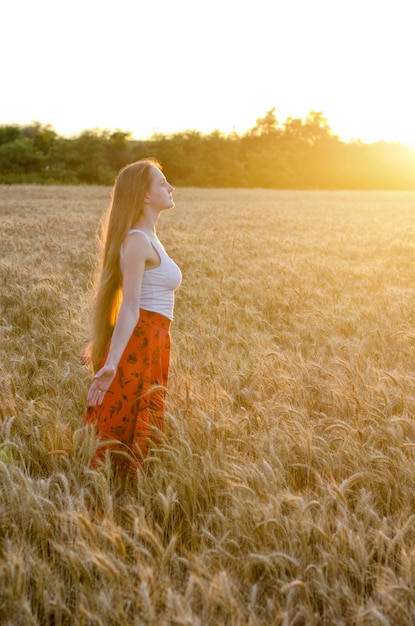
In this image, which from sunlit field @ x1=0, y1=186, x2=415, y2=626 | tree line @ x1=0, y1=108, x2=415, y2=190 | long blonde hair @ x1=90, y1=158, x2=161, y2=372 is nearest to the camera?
sunlit field @ x1=0, y1=186, x2=415, y2=626

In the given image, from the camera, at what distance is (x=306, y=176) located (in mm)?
60562

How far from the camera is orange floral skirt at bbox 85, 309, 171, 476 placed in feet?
9.29

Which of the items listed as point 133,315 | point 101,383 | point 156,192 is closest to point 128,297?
point 133,315

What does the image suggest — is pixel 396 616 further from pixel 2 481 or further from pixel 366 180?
pixel 366 180

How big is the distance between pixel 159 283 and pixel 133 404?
1.97ft

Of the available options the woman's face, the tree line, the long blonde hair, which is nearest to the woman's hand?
the long blonde hair

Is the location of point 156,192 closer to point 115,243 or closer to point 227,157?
point 115,243

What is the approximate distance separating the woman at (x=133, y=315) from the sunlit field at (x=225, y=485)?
0.45 ft

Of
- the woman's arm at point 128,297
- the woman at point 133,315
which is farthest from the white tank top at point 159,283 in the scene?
the woman's arm at point 128,297

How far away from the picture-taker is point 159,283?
2896mm

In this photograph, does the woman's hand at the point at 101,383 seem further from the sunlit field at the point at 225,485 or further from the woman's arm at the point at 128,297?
the sunlit field at the point at 225,485

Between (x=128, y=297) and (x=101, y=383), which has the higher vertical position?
(x=128, y=297)

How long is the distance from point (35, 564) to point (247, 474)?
86cm

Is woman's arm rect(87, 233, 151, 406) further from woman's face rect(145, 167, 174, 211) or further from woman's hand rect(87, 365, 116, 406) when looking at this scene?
woman's face rect(145, 167, 174, 211)
